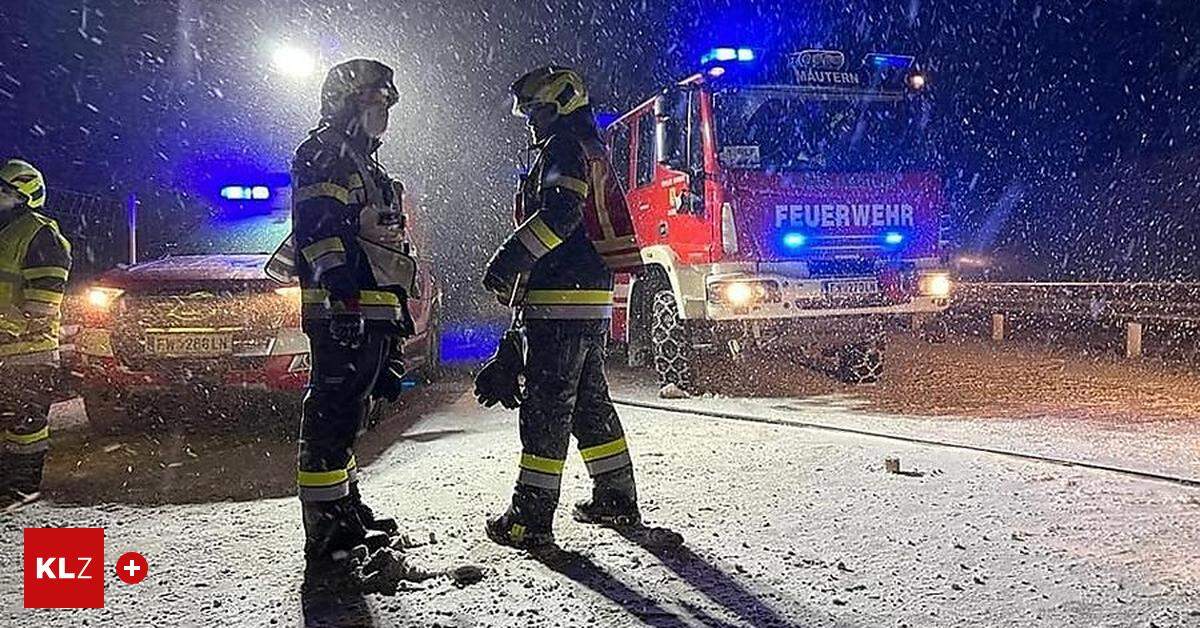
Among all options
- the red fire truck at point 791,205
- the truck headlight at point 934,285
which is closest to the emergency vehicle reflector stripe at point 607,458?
the red fire truck at point 791,205

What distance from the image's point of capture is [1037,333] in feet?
42.6

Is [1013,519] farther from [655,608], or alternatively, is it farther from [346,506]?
[346,506]

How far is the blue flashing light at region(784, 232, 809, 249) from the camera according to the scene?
24.5 ft

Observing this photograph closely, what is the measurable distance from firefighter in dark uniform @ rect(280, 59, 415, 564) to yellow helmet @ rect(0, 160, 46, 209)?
7.15ft

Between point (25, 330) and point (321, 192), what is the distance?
92.0 inches

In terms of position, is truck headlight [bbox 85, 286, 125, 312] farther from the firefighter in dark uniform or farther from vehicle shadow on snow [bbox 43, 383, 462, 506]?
the firefighter in dark uniform

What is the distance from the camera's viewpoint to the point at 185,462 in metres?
5.56

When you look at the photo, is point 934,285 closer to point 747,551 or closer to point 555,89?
point 747,551

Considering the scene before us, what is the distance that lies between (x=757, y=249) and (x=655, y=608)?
182 inches

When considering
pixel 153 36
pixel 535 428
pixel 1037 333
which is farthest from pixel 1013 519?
pixel 153 36

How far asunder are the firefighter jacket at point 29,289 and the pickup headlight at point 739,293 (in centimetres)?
442

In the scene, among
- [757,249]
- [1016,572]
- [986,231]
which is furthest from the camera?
[986,231]

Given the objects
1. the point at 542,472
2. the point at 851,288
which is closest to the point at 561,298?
the point at 542,472

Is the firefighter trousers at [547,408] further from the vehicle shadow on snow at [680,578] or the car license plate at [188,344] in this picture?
the car license plate at [188,344]
